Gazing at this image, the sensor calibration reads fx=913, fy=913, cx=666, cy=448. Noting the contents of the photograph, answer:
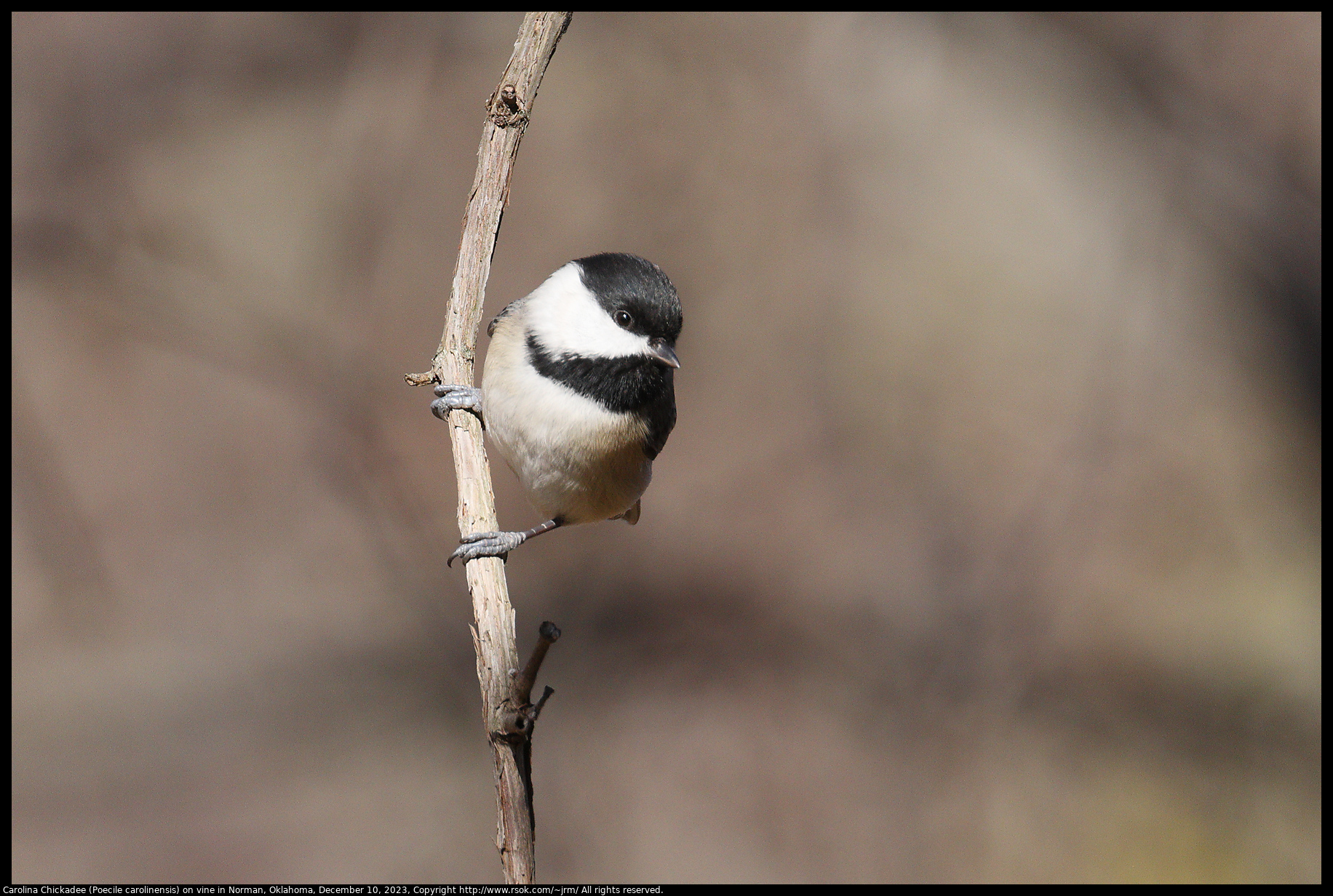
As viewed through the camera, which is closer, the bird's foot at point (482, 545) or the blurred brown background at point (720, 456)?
the bird's foot at point (482, 545)

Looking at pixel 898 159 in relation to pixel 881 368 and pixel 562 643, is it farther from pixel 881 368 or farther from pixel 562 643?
pixel 562 643

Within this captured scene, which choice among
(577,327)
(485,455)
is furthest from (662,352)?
(485,455)

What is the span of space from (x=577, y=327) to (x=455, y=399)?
11.5 inches

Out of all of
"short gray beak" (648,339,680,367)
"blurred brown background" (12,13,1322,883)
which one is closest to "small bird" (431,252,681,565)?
"short gray beak" (648,339,680,367)

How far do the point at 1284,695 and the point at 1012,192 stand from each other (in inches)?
90.4

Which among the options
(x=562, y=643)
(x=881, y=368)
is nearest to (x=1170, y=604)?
(x=881, y=368)

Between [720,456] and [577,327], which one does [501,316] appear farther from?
[720,456]

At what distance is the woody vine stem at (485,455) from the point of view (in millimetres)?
1324

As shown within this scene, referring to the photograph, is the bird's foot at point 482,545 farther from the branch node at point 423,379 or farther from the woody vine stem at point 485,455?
the branch node at point 423,379

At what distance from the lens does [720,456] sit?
352 centimetres

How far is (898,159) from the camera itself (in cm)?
373

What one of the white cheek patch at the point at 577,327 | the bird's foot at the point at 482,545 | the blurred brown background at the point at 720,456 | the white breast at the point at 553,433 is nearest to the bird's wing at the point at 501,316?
the white breast at the point at 553,433

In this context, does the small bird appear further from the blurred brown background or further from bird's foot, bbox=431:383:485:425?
the blurred brown background

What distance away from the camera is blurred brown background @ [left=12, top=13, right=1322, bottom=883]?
10.1ft
